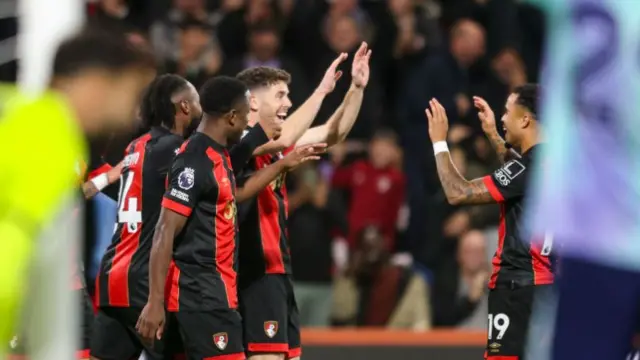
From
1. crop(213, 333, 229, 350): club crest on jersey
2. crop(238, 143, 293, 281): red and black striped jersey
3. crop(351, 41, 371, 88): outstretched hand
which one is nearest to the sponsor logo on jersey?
crop(213, 333, 229, 350): club crest on jersey

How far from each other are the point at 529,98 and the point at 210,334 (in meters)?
1.94

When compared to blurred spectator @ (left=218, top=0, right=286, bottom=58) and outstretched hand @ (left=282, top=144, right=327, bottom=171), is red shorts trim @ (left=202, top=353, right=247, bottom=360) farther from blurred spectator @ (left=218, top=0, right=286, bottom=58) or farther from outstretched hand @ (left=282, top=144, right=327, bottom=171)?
blurred spectator @ (left=218, top=0, right=286, bottom=58)

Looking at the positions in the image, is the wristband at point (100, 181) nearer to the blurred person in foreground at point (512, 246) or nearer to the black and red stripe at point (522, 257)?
the blurred person in foreground at point (512, 246)

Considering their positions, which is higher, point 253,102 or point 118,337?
point 253,102

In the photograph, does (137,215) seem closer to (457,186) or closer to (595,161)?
(457,186)

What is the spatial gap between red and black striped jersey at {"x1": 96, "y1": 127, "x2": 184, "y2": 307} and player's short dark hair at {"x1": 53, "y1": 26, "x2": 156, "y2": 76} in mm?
3783

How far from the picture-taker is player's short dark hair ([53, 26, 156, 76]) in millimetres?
2871

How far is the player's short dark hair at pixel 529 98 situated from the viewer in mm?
6787

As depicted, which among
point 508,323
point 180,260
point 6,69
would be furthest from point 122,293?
point 6,69

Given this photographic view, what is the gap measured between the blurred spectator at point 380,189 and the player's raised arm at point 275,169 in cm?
459

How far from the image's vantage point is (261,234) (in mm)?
A: 7129

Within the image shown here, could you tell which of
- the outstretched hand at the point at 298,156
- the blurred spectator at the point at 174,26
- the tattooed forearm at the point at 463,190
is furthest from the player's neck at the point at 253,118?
the blurred spectator at the point at 174,26

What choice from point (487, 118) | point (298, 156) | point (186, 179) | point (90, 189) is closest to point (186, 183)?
point (186, 179)

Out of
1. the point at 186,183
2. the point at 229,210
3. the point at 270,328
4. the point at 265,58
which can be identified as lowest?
the point at 270,328
